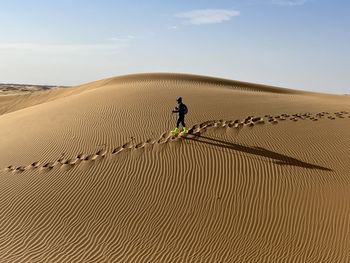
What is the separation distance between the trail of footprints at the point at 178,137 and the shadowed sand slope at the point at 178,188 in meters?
0.03

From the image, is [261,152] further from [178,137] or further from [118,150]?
[118,150]

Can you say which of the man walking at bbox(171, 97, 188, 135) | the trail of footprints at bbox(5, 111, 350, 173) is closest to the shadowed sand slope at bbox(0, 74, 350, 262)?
the trail of footprints at bbox(5, 111, 350, 173)

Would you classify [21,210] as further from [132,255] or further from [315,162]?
[315,162]

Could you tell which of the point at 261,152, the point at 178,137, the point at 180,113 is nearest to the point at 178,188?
the point at 261,152

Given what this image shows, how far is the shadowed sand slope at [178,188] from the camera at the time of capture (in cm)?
753

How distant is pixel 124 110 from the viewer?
15.6m

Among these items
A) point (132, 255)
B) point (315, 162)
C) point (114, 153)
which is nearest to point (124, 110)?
point (114, 153)

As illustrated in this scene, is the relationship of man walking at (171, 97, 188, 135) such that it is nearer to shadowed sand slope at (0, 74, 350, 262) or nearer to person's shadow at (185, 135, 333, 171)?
shadowed sand slope at (0, 74, 350, 262)

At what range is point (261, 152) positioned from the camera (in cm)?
1103

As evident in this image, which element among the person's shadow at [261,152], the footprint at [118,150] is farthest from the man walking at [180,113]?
the footprint at [118,150]

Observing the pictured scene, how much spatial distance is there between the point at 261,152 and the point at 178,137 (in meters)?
2.29

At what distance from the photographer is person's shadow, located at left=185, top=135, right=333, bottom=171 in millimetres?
10298

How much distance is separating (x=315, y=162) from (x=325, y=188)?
4.41ft

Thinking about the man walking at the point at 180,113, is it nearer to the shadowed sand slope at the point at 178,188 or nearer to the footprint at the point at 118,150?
the shadowed sand slope at the point at 178,188
